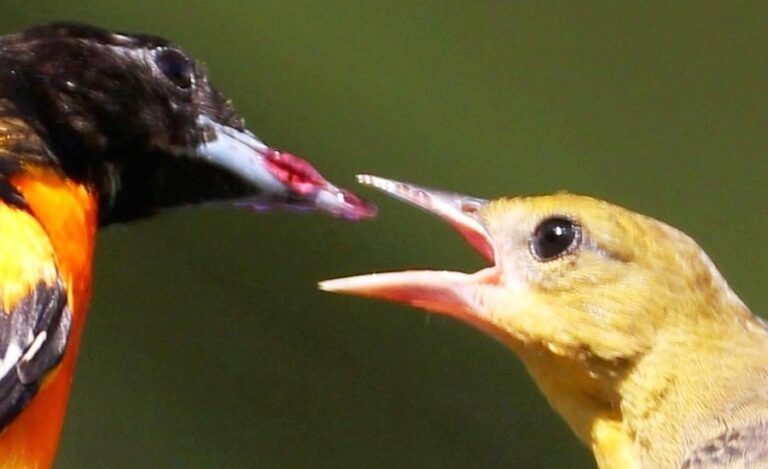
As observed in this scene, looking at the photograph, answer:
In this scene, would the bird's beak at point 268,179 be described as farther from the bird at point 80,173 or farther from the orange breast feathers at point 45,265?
the orange breast feathers at point 45,265

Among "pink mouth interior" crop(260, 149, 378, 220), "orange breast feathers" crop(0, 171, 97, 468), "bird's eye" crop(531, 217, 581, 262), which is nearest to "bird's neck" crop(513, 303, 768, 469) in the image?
"bird's eye" crop(531, 217, 581, 262)

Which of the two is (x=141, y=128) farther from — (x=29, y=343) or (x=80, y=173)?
(x=29, y=343)

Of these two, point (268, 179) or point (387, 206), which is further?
point (387, 206)

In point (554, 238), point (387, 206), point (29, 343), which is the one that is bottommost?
point (387, 206)

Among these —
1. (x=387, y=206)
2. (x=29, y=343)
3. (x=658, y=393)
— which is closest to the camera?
(x=29, y=343)

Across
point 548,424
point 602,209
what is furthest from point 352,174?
point 602,209

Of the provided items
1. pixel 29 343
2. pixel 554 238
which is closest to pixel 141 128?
pixel 29 343

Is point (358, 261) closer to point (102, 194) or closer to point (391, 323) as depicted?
point (391, 323)

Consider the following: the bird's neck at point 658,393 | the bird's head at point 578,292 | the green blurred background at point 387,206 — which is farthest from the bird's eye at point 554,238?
the green blurred background at point 387,206
